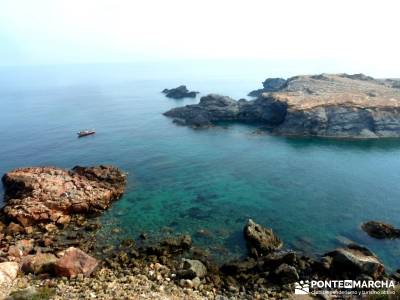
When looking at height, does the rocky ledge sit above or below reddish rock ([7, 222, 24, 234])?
above

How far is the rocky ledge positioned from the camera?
321ft

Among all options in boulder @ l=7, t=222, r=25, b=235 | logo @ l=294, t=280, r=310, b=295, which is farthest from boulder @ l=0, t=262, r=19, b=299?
logo @ l=294, t=280, r=310, b=295

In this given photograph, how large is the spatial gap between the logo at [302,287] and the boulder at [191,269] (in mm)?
9471

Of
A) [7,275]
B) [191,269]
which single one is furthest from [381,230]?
[7,275]

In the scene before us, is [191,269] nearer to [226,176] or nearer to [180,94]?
[226,176]

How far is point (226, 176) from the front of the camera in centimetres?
6719

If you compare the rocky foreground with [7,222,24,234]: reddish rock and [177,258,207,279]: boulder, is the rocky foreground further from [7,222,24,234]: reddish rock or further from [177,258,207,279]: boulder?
[7,222,24,234]: reddish rock

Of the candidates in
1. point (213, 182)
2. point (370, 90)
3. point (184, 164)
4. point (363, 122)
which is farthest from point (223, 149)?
point (370, 90)

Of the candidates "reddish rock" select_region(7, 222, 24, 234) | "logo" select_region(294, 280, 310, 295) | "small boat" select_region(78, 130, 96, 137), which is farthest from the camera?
"small boat" select_region(78, 130, 96, 137)

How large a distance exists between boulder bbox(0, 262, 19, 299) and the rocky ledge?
8017 centimetres

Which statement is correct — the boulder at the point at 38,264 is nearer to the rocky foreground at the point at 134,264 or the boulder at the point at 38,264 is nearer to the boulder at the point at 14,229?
the rocky foreground at the point at 134,264

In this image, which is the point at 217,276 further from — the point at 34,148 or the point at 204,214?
the point at 34,148

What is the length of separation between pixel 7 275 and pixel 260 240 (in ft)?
92.6

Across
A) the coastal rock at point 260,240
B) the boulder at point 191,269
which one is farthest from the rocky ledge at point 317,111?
the boulder at point 191,269
